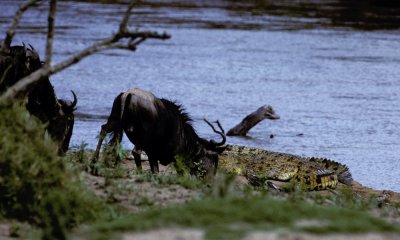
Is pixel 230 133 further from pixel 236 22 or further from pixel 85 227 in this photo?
pixel 236 22

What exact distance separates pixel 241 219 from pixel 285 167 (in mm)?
10060

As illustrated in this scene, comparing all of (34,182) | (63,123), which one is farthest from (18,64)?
(34,182)

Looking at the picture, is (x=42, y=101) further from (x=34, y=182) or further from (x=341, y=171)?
(x=34, y=182)

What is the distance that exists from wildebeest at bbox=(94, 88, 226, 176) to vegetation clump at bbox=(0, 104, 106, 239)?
425cm

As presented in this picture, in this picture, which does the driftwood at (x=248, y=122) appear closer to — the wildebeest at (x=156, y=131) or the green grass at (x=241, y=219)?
the wildebeest at (x=156, y=131)

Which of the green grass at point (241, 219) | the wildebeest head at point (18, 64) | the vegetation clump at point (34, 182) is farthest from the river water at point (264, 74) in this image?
the green grass at point (241, 219)

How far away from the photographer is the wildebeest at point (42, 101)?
515 inches

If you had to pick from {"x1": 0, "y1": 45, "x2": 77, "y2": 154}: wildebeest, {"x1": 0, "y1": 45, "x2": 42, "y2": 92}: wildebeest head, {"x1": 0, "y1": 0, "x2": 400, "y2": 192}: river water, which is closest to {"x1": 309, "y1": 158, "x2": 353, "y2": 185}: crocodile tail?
{"x1": 0, "y1": 0, "x2": 400, "y2": 192}: river water

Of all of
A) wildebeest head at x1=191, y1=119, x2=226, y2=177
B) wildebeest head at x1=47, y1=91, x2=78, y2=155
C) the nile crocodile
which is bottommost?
the nile crocodile

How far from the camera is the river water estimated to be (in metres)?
20.0

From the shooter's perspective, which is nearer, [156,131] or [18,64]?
[18,64]

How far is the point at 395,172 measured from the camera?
16812mm

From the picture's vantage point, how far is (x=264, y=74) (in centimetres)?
2898

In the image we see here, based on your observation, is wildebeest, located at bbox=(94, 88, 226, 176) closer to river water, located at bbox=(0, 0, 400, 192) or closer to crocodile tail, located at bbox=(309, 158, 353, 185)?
crocodile tail, located at bbox=(309, 158, 353, 185)
